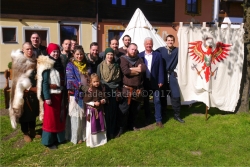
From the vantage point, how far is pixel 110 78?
385cm

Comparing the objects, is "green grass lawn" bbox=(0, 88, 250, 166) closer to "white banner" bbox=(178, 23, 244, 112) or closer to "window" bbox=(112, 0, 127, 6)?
"white banner" bbox=(178, 23, 244, 112)

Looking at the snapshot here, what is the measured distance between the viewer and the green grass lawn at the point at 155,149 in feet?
11.0

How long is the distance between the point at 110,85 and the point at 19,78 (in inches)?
51.0

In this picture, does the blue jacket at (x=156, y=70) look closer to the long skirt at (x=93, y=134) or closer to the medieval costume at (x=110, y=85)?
the medieval costume at (x=110, y=85)

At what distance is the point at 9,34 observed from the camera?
10000 mm

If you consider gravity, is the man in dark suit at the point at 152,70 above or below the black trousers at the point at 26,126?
above

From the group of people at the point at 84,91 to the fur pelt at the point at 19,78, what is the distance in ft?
0.23

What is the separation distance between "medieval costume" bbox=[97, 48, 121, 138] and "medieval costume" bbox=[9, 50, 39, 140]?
3.20 ft

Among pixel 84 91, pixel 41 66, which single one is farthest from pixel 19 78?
pixel 84 91

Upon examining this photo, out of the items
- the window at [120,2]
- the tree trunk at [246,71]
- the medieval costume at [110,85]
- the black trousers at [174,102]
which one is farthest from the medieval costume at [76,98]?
the window at [120,2]

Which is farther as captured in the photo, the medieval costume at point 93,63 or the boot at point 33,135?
the boot at point 33,135

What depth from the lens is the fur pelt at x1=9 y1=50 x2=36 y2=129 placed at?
3.54m

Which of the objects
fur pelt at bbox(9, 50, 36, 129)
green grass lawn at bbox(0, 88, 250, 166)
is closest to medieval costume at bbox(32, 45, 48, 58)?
fur pelt at bbox(9, 50, 36, 129)

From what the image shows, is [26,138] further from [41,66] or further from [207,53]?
[207,53]
